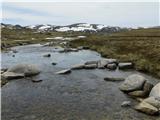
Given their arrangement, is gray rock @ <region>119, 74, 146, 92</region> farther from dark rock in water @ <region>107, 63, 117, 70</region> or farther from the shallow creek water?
dark rock in water @ <region>107, 63, 117, 70</region>

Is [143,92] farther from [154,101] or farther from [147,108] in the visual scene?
[147,108]

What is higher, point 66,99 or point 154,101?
point 154,101

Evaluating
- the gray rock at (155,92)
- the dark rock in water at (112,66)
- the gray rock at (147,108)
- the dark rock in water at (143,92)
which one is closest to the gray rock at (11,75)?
the dark rock in water at (112,66)

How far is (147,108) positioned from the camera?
18.9m

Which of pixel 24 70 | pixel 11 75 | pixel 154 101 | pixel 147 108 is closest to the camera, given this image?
pixel 147 108

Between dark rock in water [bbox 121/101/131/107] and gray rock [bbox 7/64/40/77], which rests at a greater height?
gray rock [bbox 7/64/40/77]

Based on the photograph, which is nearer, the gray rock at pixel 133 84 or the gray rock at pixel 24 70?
the gray rock at pixel 133 84

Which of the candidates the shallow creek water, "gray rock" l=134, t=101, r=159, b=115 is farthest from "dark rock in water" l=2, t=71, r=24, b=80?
"gray rock" l=134, t=101, r=159, b=115

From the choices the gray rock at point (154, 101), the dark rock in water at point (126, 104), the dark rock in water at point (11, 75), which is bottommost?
the dark rock in water at point (126, 104)

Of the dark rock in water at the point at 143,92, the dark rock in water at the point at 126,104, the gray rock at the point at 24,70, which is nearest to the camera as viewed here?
the dark rock in water at the point at 126,104

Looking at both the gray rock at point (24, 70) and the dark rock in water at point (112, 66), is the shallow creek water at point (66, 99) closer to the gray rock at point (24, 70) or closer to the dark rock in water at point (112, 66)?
the gray rock at point (24, 70)

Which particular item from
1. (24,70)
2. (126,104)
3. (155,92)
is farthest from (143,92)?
(24,70)

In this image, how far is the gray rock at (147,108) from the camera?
733 inches

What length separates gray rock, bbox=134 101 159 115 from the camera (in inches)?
733
